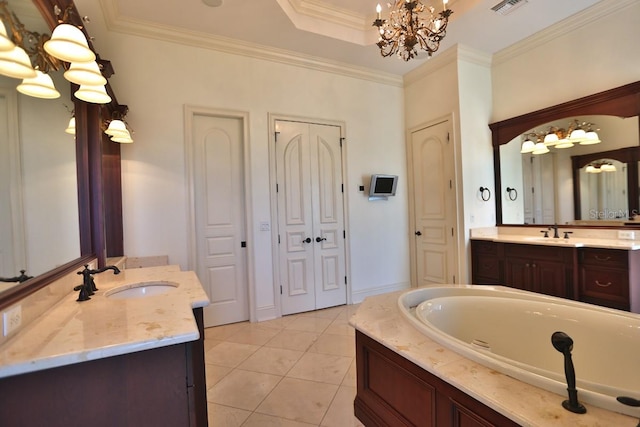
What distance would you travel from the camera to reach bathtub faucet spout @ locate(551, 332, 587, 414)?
93 cm

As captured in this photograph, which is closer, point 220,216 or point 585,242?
point 585,242

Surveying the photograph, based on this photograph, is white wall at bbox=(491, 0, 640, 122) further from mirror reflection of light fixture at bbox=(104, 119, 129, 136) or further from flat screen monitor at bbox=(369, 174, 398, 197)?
mirror reflection of light fixture at bbox=(104, 119, 129, 136)

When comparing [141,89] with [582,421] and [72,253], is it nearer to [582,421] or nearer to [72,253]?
[72,253]

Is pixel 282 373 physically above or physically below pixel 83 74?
below

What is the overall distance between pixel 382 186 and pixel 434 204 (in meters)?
0.74

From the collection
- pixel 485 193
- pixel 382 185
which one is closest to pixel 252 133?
pixel 382 185

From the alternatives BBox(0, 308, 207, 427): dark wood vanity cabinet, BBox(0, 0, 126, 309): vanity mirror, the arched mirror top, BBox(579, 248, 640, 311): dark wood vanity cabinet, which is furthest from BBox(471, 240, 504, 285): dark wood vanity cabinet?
BBox(0, 0, 126, 309): vanity mirror

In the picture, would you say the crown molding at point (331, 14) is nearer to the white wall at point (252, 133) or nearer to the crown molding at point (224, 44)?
the crown molding at point (224, 44)

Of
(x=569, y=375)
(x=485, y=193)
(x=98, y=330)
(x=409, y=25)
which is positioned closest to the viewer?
(x=569, y=375)

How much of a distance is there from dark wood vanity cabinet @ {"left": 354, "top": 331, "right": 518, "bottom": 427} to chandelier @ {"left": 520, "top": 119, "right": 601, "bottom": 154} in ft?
10.9

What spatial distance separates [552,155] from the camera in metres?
3.54

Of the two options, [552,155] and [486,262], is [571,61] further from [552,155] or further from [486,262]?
[486,262]

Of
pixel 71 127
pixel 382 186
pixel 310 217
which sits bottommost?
pixel 310 217

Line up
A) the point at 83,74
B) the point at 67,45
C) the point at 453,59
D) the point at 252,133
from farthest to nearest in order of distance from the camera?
the point at 453,59 < the point at 252,133 < the point at 83,74 < the point at 67,45
